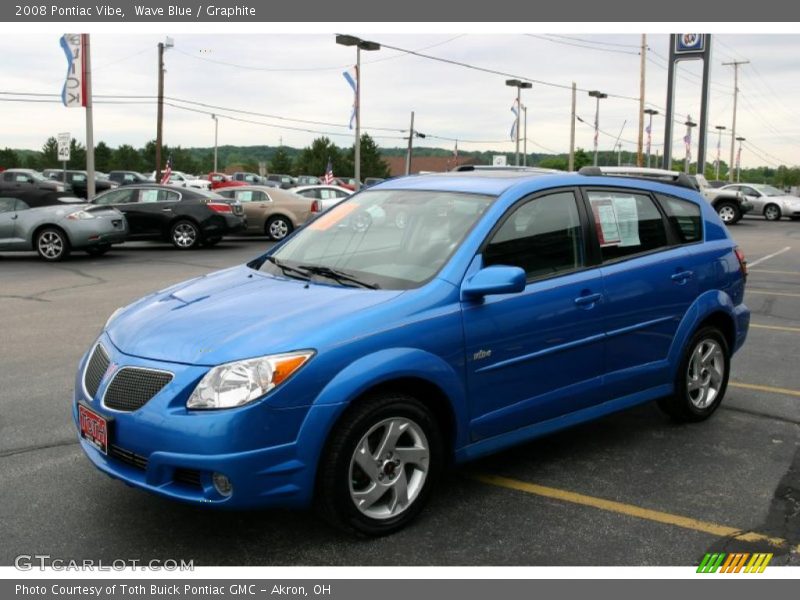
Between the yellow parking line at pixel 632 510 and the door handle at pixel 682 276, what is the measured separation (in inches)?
65.9

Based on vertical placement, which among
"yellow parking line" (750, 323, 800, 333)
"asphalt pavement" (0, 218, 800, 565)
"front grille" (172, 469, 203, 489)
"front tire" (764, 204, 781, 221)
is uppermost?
"front tire" (764, 204, 781, 221)

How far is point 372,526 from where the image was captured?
360 cm

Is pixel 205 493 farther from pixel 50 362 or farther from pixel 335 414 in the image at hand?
pixel 50 362

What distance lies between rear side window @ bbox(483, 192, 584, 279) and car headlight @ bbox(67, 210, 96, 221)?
13.5m

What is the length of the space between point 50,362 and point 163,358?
13.4 feet

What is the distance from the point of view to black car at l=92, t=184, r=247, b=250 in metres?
18.6

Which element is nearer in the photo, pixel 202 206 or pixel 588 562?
pixel 588 562

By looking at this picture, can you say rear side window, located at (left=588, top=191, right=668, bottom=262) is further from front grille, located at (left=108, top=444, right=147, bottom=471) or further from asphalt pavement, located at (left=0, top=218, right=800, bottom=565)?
front grille, located at (left=108, top=444, right=147, bottom=471)

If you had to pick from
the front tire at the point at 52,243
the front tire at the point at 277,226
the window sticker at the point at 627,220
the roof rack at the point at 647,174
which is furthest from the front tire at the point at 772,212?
the window sticker at the point at 627,220

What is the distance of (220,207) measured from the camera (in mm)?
18953

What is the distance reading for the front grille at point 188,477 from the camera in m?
3.33

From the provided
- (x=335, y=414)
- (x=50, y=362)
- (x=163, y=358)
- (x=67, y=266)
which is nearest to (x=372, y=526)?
(x=335, y=414)

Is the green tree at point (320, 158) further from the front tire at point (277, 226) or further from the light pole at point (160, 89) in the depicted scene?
the front tire at point (277, 226)

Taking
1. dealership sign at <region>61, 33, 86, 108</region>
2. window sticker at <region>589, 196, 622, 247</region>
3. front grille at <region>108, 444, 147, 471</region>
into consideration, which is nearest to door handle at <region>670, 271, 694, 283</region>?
window sticker at <region>589, 196, 622, 247</region>
